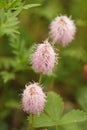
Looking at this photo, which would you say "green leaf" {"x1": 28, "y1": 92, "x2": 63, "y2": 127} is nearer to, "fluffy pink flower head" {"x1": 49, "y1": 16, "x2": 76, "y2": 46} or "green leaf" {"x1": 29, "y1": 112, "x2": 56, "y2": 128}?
"green leaf" {"x1": 29, "y1": 112, "x2": 56, "y2": 128}

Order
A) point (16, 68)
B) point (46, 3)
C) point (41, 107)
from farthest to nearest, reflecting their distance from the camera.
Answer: point (46, 3)
point (16, 68)
point (41, 107)

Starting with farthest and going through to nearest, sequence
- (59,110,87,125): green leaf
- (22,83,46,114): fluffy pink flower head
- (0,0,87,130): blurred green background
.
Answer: (0,0,87,130): blurred green background → (59,110,87,125): green leaf → (22,83,46,114): fluffy pink flower head

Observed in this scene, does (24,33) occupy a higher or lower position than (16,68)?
higher

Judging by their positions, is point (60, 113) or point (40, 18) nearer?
point (60, 113)

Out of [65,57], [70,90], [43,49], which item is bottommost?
[43,49]

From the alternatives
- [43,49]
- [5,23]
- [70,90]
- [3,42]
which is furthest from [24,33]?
[43,49]

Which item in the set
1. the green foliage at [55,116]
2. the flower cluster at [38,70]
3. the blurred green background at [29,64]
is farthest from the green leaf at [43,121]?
the flower cluster at [38,70]

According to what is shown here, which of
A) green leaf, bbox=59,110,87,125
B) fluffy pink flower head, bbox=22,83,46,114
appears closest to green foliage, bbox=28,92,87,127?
green leaf, bbox=59,110,87,125

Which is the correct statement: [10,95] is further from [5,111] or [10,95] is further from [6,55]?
[6,55]
